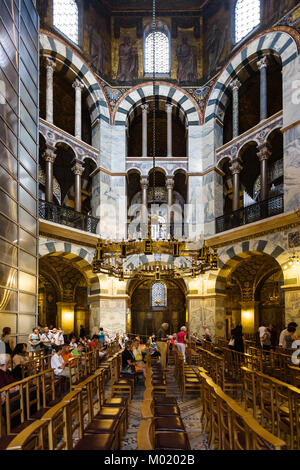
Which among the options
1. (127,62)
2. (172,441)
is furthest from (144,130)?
(172,441)

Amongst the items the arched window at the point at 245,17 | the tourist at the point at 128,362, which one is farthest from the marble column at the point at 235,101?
the tourist at the point at 128,362

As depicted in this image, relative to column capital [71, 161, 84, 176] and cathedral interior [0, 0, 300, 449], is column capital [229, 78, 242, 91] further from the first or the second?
column capital [71, 161, 84, 176]

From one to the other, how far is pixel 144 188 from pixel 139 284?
8.82 metres

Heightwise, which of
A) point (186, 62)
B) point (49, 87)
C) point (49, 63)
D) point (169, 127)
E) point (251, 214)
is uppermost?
point (186, 62)

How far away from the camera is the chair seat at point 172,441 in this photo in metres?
4.10

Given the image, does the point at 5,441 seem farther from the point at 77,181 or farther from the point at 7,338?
the point at 77,181

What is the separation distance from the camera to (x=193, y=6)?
62.1 ft

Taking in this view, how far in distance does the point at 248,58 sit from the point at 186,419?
579 inches

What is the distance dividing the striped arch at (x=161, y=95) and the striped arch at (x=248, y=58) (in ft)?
2.47

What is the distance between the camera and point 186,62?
18859mm

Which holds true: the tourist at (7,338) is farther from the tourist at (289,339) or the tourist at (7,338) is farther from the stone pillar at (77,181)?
the stone pillar at (77,181)
